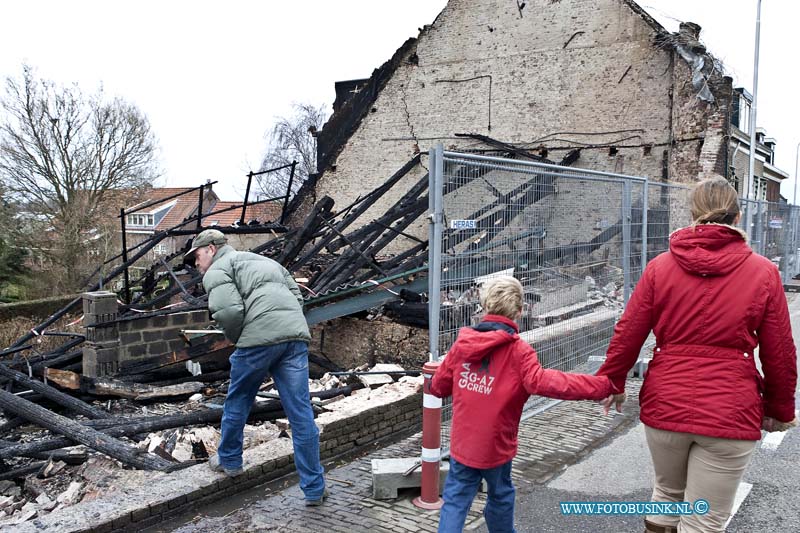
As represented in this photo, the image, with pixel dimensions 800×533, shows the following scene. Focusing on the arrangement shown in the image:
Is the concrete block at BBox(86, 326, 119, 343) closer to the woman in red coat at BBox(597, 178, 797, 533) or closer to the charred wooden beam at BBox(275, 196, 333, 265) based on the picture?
the charred wooden beam at BBox(275, 196, 333, 265)

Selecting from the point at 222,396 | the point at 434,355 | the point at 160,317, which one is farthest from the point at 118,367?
the point at 434,355

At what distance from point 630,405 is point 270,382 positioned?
16.5 ft

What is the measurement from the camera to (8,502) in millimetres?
5297

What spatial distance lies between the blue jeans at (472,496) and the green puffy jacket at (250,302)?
1.63m

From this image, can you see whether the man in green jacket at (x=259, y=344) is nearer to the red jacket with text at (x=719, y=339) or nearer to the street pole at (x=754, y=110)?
the red jacket with text at (x=719, y=339)

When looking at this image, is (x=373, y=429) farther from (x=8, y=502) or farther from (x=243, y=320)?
(x=8, y=502)

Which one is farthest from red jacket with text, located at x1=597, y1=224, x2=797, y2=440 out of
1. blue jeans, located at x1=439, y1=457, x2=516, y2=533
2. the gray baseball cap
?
the gray baseball cap

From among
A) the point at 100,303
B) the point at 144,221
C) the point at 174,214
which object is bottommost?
the point at 100,303

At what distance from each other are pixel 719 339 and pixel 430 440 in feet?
6.56

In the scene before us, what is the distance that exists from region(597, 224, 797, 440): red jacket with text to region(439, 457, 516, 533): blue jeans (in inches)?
30.7

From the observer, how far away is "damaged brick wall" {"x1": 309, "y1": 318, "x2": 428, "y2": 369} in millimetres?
11625

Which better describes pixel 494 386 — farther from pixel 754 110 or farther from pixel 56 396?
pixel 754 110

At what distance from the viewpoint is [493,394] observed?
2.96m

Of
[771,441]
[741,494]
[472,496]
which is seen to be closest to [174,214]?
[771,441]
